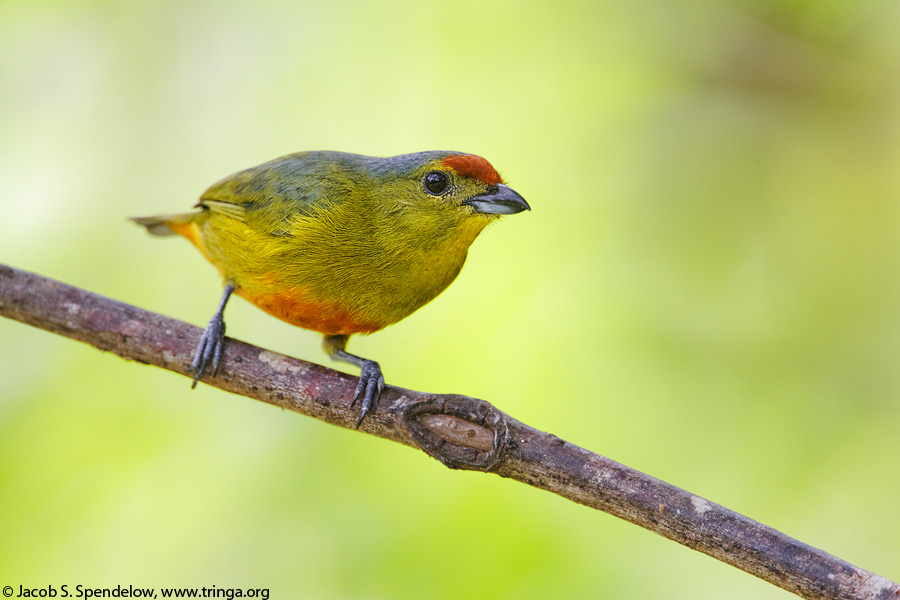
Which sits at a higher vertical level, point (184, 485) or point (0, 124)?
point (0, 124)

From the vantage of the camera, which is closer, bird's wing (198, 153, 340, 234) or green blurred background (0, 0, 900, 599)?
bird's wing (198, 153, 340, 234)

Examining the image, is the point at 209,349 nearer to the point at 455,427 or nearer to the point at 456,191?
the point at 455,427

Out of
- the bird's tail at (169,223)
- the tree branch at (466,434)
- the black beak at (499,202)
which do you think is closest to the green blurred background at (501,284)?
the bird's tail at (169,223)

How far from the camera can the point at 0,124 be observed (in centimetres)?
547

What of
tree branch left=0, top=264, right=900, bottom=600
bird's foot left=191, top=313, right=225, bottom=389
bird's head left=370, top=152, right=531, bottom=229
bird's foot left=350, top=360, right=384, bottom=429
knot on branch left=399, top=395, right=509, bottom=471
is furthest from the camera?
bird's head left=370, top=152, right=531, bottom=229

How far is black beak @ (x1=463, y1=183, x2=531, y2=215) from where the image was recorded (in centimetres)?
382

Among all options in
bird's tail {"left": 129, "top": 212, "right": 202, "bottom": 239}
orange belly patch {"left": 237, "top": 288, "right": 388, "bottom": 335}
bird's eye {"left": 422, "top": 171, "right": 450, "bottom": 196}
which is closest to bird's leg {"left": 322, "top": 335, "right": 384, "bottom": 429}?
orange belly patch {"left": 237, "top": 288, "right": 388, "bottom": 335}

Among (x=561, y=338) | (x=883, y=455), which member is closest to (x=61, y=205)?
(x=561, y=338)

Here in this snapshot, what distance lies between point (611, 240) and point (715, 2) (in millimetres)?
1927

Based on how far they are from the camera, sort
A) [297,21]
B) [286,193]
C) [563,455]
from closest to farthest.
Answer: [563,455] < [286,193] < [297,21]

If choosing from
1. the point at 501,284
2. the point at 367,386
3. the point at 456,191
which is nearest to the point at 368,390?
the point at 367,386

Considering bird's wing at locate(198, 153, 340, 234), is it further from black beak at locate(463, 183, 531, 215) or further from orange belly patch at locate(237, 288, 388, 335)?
black beak at locate(463, 183, 531, 215)

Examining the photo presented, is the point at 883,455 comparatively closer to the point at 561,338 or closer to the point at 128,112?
the point at 561,338

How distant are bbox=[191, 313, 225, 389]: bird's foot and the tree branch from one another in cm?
3
